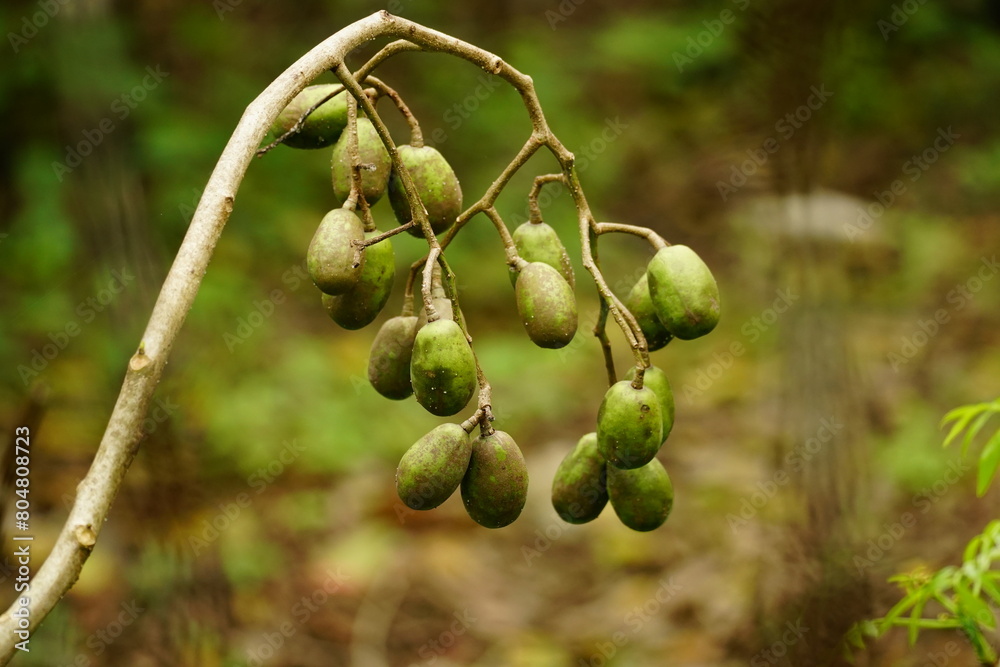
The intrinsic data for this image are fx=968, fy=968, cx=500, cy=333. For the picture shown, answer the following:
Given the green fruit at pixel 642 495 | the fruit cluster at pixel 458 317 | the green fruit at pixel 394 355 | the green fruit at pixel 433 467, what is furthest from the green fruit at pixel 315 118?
the green fruit at pixel 642 495

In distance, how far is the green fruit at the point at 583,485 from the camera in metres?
1.14

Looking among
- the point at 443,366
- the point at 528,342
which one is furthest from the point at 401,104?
the point at 528,342

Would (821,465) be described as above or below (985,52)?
below

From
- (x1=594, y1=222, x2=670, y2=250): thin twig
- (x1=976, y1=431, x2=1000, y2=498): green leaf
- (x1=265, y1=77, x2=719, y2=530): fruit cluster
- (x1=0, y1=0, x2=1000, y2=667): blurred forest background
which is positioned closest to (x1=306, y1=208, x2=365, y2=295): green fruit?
(x1=265, y1=77, x2=719, y2=530): fruit cluster

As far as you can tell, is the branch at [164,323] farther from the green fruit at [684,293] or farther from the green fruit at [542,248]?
the green fruit at [684,293]

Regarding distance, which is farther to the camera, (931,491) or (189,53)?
(189,53)

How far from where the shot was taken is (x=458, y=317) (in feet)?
3.41

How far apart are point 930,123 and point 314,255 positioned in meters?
6.44

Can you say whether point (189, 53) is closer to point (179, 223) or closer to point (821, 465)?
point (179, 223)

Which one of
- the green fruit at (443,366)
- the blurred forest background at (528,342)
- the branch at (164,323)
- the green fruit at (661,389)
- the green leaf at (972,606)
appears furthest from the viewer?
the blurred forest background at (528,342)

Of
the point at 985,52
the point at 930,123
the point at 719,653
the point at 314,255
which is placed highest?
the point at 985,52

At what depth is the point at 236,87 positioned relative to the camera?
5.44 meters

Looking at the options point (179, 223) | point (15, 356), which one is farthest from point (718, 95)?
point (15, 356)

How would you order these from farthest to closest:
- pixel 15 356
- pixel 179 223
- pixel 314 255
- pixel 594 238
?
pixel 179 223 < pixel 15 356 < pixel 594 238 < pixel 314 255
